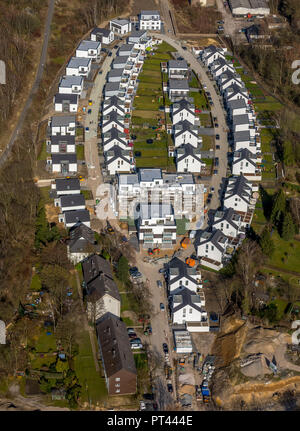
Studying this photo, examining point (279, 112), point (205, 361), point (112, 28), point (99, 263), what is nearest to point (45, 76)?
point (112, 28)

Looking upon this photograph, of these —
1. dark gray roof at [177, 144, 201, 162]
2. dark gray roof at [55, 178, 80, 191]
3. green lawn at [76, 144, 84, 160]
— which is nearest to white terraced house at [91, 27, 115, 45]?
green lawn at [76, 144, 84, 160]

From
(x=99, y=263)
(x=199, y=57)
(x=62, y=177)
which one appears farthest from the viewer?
(x=199, y=57)

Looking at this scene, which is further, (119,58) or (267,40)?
(267,40)

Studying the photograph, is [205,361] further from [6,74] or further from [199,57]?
[199,57]

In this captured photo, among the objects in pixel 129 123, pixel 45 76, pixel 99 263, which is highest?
pixel 45 76

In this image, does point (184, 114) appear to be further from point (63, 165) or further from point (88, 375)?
point (88, 375)

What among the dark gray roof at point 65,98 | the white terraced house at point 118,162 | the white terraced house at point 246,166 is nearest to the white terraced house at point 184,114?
the white terraced house at point 246,166

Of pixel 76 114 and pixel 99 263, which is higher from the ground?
pixel 76 114

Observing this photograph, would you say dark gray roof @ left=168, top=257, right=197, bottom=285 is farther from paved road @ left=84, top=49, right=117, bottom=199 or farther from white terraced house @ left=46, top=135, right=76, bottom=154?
white terraced house @ left=46, top=135, right=76, bottom=154
